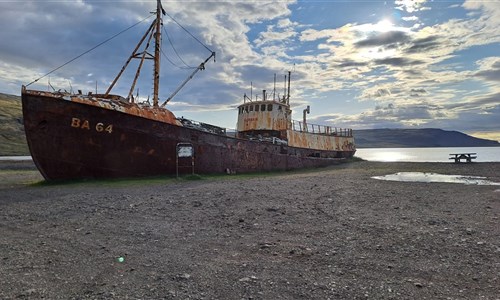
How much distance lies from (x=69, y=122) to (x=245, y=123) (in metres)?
17.1

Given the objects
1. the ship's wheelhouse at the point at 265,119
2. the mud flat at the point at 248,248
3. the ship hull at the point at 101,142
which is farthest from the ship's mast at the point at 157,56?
the mud flat at the point at 248,248

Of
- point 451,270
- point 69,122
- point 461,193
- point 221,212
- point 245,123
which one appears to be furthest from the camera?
point 245,123

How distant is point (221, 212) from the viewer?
9.41 meters

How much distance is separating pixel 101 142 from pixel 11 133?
108861mm

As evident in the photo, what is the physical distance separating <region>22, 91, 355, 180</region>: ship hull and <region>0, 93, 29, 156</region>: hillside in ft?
262

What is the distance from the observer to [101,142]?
54.5 ft

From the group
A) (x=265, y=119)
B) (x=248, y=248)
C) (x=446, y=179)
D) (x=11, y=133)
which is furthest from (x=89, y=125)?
(x=11, y=133)

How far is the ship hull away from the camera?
1575 cm

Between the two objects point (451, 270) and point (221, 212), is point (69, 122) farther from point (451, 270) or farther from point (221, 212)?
point (451, 270)

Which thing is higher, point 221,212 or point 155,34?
A: point 155,34

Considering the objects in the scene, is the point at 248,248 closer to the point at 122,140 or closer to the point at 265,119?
the point at 122,140

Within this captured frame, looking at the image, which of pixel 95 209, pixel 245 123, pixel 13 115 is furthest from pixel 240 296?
pixel 13 115

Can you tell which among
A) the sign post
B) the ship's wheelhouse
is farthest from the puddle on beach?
the sign post

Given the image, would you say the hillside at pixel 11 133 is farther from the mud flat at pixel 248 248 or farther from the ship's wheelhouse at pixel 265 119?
the mud flat at pixel 248 248
